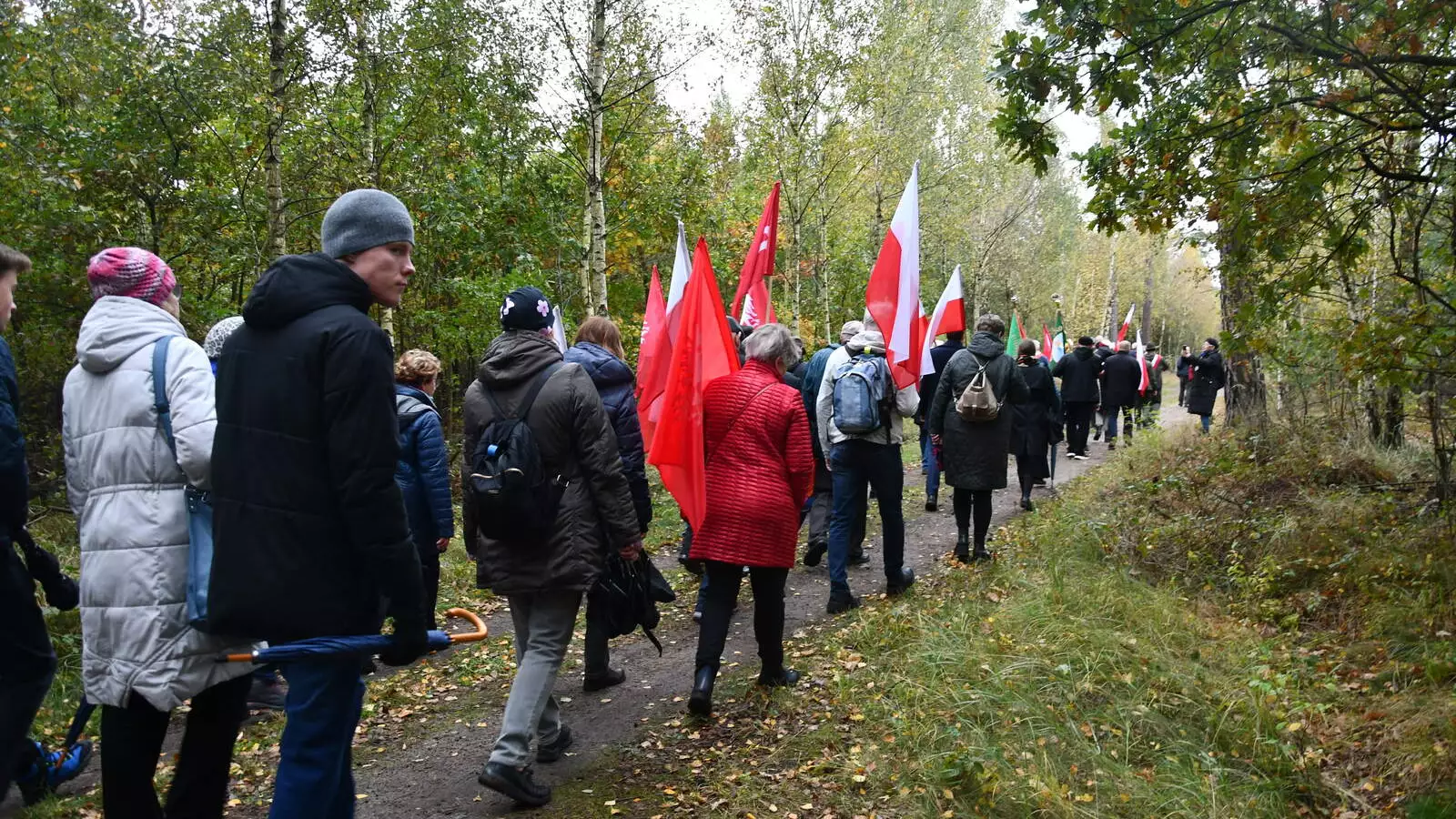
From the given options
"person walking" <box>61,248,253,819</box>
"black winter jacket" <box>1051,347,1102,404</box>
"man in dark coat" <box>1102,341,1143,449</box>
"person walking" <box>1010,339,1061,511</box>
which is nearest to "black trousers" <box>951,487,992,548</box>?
"person walking" <box>1010,339,1061,511</box>

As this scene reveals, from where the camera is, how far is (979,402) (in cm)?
760

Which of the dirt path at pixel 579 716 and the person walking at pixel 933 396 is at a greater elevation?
the person walking at pixel 933 396

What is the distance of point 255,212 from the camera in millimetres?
10883

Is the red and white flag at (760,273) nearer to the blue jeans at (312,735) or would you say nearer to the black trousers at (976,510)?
the black trousers at (976,510)

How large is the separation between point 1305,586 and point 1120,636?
6.76 feet

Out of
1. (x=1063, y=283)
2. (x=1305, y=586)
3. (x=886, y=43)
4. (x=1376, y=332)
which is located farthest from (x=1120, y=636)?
(x=1063, y=283)

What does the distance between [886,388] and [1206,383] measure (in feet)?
39.1

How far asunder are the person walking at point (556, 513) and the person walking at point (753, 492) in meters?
0.85

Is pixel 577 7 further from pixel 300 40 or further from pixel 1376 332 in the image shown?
pixel 1376 332

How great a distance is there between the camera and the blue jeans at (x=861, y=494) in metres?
6.39

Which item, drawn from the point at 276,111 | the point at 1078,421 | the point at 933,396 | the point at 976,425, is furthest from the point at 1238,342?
the point at 276,111

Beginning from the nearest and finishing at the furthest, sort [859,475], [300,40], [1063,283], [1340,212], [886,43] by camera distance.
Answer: [1340,212] → [859,475] → [300,40] → [886,43] → [1063,283]

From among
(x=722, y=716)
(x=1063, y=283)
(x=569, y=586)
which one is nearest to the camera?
(x=569, y=586)

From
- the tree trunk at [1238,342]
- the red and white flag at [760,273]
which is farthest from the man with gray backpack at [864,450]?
the tree trunk at [1238,342]
